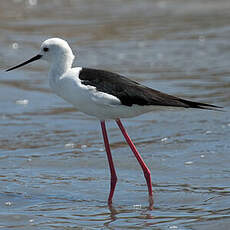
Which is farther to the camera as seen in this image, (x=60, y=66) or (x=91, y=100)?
(x=60, y=66)

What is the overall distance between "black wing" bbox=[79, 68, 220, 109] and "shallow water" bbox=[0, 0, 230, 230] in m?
0.89

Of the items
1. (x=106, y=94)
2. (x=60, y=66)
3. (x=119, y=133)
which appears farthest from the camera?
(x=119, y=133)

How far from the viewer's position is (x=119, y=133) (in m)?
8.55

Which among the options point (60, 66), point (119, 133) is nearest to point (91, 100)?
point (60, 66)

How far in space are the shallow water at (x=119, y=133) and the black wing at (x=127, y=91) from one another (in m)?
0.89

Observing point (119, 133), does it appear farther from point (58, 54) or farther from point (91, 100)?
point (91, 100)

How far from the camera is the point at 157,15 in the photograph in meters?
16.2

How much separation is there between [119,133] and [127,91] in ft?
8.27

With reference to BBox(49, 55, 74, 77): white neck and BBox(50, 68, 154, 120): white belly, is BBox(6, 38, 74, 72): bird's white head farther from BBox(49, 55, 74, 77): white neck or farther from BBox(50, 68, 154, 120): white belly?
BBox(50, 68, 154, 120): white belly

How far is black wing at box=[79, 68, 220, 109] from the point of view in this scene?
5996mm

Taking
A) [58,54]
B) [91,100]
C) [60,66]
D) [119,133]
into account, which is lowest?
[119,133]

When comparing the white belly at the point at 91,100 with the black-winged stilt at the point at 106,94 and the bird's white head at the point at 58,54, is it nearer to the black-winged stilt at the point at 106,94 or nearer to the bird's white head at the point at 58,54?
the black-winged stilt at the point at 106,94

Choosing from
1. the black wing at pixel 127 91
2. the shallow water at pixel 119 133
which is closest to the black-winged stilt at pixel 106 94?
the black wing at pixel 127 91

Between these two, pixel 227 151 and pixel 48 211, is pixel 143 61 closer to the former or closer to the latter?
pixel 227 151
